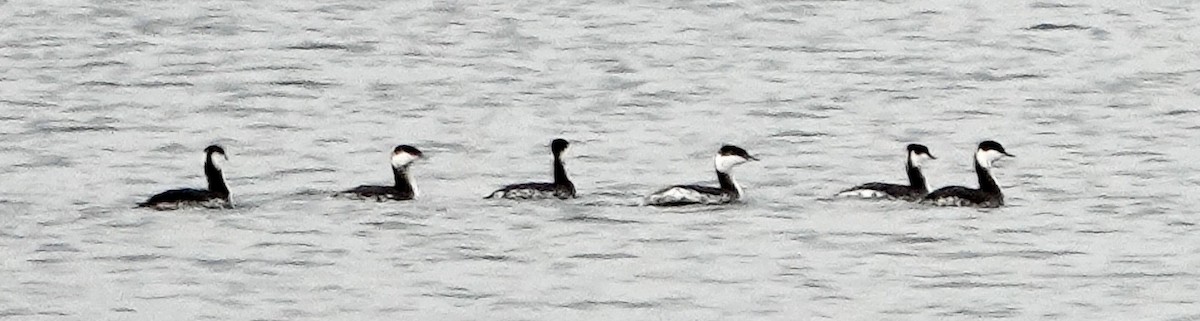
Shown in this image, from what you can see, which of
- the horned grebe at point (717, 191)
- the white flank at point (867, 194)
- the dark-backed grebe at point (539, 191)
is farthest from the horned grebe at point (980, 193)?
the dark-backed grebe at point (539, 191)

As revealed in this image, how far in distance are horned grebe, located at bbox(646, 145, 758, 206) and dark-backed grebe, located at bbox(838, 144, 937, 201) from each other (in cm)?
79

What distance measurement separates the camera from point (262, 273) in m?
20.3

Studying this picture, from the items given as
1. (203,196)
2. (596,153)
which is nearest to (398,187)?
(203,196)

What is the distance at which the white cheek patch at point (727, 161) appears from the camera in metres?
24.1

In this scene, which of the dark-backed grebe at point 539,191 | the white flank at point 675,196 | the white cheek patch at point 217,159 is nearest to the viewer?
the white flank at point 675,196

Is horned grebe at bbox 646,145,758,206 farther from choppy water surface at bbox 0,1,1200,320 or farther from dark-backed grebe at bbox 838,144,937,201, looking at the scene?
dark-backed grebe at bbox 838,144,937,201

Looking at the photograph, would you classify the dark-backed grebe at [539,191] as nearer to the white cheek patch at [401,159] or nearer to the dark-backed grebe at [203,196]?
the white cheek patch at [401,159]

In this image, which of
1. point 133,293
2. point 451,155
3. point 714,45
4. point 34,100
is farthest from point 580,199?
point 714,45

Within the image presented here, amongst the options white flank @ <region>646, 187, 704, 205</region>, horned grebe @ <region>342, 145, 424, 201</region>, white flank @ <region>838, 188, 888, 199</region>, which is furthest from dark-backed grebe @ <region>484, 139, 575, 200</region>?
white flank @ <region>838, 188, 888, 199</region>

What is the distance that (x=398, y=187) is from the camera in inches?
938

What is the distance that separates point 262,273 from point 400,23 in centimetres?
1620

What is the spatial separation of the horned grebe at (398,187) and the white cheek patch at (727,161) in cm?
211

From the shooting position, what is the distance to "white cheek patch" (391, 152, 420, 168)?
24.0m

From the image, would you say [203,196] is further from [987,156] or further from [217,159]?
[987,156]
